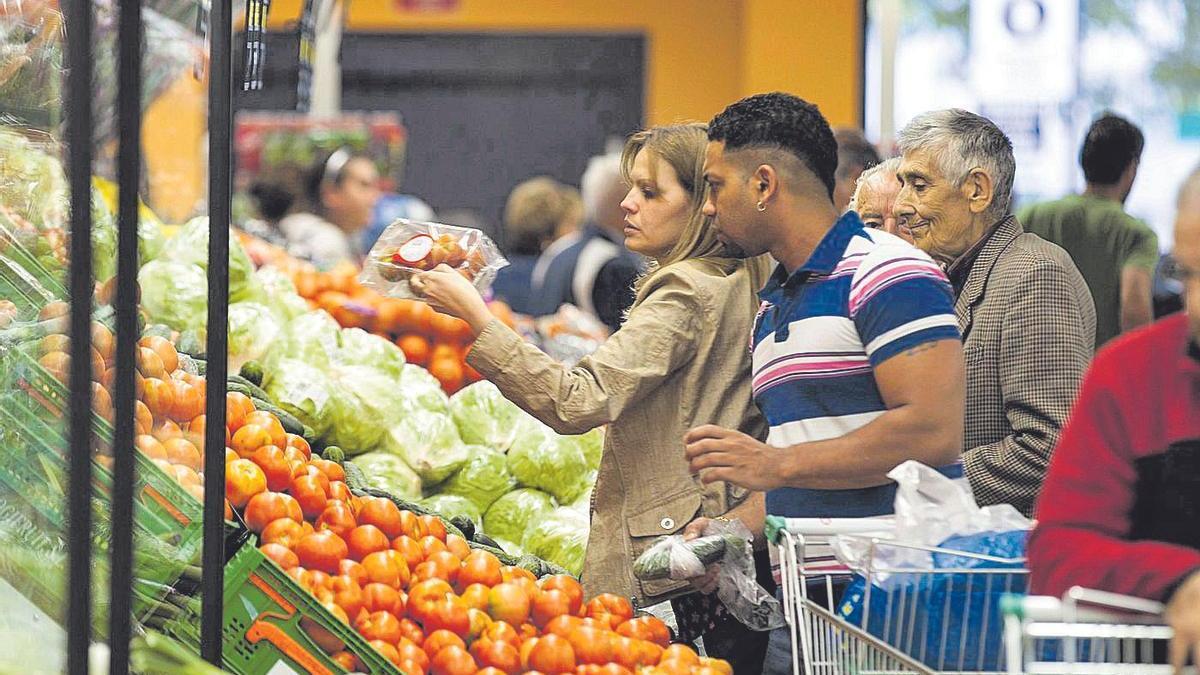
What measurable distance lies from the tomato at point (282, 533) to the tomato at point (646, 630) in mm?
599

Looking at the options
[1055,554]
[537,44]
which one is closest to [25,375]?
[1055,554]

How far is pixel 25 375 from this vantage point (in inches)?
85.8

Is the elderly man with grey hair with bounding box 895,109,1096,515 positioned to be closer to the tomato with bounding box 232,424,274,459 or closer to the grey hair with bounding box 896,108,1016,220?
the grey hair with bounding box 896,108,1016,220

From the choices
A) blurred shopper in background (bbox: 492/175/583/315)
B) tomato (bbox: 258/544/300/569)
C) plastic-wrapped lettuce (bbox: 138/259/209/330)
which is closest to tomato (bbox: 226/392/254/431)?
plastic-wrapped lettuce (bbox: 138/259/209/330)

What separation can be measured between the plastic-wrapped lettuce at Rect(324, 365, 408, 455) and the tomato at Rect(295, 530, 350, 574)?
107cm

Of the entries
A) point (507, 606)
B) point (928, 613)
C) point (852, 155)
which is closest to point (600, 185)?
point (852, 155)

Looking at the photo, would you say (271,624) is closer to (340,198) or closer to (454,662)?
(454,662)

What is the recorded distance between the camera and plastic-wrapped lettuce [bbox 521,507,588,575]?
3736 mm

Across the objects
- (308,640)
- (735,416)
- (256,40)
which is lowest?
(308,640)

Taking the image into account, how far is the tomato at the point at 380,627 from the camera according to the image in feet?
8.70

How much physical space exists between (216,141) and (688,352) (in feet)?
3.27

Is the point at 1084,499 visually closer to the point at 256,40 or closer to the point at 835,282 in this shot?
the point at 835,282


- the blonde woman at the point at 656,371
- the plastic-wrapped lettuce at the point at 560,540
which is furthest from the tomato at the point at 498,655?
the plastic-wrapped lettuce at the point at 560,540

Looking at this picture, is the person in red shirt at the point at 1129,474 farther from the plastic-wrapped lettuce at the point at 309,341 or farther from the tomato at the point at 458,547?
the plastic-wrapped lettuce at the point at 309,341
